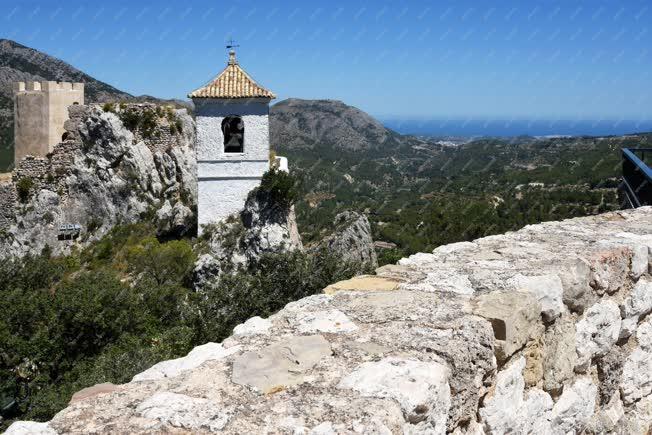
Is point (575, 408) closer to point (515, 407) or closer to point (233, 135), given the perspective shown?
point (515, 407)

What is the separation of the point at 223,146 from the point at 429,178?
303 ft

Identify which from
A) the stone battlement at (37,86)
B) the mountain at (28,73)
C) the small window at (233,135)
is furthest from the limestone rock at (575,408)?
the mountain at (28,73)

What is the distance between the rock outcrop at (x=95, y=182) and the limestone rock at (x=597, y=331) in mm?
17163

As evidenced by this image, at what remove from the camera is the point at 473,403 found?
265 cm

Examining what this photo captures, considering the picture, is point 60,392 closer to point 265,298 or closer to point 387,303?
point 265,298

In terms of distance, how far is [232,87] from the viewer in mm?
16297

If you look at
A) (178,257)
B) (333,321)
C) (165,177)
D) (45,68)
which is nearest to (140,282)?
(178,257)

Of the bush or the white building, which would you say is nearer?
the bush

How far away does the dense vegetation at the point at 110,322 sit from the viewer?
8.35 metres

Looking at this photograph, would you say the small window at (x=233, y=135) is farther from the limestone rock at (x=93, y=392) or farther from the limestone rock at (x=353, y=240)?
the limestone rock at (x=93, y=392)

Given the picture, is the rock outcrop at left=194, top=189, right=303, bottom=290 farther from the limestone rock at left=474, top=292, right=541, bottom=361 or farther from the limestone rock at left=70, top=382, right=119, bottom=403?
the limestone rock at left=70, top=382, right=119, bottom=403

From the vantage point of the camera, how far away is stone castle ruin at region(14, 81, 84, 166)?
21406mm

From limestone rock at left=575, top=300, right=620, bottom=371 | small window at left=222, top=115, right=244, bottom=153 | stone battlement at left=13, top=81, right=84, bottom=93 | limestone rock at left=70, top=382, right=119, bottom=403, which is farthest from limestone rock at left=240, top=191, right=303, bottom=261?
limestone rock at left=70, top=382, right=119, bottom=403

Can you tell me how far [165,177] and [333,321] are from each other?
18805mm
